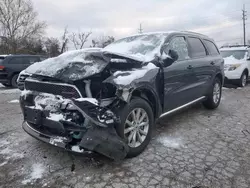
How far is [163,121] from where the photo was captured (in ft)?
15.9

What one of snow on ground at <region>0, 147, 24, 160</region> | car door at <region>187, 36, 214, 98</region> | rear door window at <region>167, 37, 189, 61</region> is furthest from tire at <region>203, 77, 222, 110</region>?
snow on ground at <region>0, 147, 24, 160</region>

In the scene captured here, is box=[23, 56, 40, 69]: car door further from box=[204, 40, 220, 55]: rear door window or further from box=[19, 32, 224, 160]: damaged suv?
box=[204, 40, 220, 55]: rear door window

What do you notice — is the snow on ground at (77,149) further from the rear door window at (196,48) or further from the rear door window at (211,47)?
the rear door window at (211,47)

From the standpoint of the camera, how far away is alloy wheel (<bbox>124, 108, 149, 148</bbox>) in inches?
122

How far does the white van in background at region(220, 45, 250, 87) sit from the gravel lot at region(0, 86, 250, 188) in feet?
18.1

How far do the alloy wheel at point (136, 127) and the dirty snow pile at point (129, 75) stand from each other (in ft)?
1.46

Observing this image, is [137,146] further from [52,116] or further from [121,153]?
[52,116]

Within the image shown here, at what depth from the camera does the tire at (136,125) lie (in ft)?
9.48

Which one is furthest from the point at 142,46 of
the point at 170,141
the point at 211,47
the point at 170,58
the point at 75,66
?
the point at 211,47

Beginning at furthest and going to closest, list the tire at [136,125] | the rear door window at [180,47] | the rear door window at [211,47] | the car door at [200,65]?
the rear door window at [211,47], the car door at [200,65], the rear door window at [180,47], the tire at [136,125]

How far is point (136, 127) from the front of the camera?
125 inches

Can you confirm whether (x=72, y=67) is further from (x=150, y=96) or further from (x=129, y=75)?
(x=150, y=96)

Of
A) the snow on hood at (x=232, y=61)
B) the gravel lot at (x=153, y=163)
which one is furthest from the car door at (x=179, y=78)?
→ the snow on hood at (x=232, y=61)

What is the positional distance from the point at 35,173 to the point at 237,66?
902 cm
